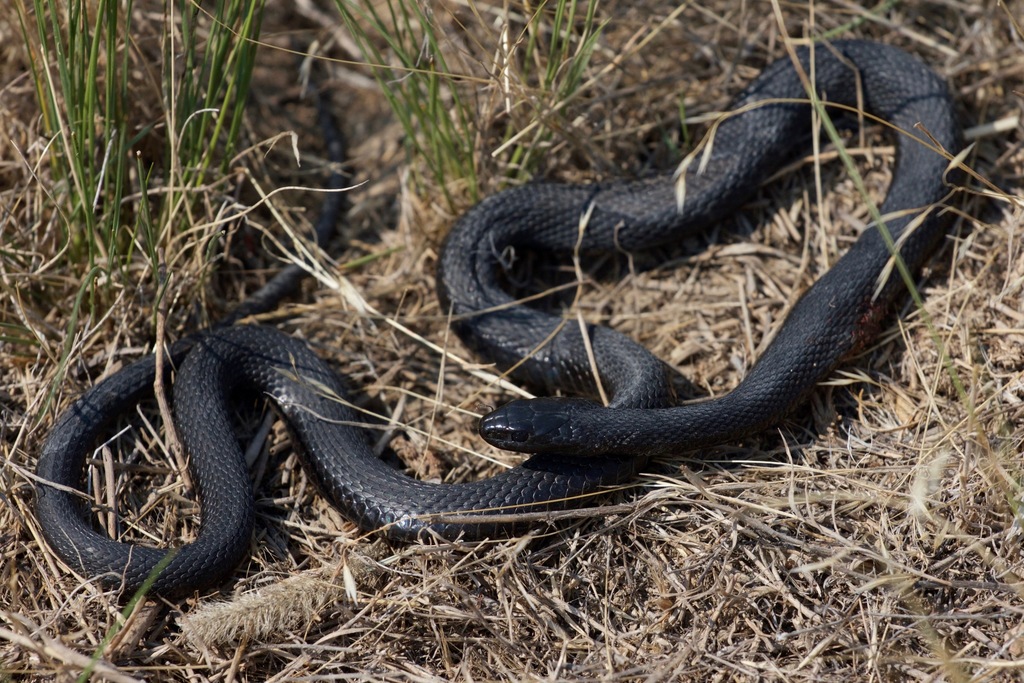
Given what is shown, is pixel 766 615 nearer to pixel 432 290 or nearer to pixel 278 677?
pixel 278 677

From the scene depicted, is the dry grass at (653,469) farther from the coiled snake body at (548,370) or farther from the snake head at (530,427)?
the snake head at (530,427)

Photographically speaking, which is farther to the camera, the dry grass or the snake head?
the snake head

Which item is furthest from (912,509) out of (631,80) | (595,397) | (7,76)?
(7,76)

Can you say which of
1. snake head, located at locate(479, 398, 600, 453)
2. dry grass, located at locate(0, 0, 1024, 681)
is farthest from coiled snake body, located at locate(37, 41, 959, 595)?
dry grass, located at locate(0, 0, 1024, 681)

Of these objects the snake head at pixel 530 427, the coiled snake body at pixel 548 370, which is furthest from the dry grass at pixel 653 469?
the snake head at pixel 530 427

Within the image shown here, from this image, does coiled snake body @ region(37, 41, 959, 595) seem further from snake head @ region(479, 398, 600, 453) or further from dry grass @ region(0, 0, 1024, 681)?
dry grass @ region(0, 0, 1024, 681)

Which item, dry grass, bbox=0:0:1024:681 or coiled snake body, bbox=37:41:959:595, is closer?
dry grass, bbox=0:0:1024:681

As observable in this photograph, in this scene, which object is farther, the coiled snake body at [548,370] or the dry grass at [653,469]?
the coiled snake body at [548,370]
